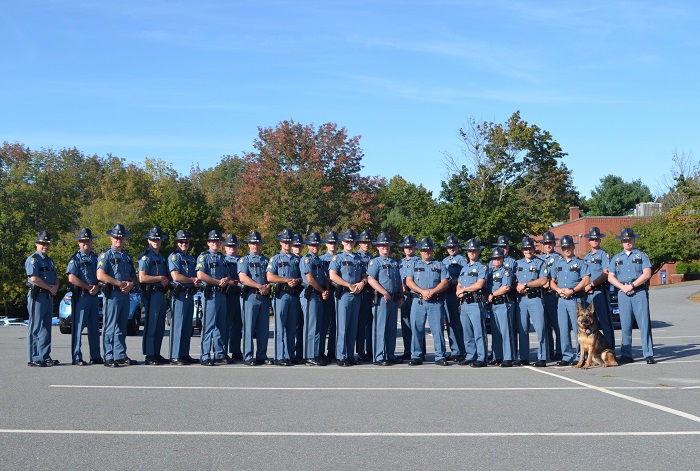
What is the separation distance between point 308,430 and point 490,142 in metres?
37.3

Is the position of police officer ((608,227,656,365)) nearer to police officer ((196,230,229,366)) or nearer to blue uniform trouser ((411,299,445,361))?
blue uniform trouser ((411,299,445,361))

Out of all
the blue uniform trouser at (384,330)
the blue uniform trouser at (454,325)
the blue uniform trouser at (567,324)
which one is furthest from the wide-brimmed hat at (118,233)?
the blue uniform trouser at (567,324)

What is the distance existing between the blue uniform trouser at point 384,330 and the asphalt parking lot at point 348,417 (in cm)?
72

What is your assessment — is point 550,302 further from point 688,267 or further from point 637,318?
point 688,267

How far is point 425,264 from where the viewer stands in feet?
43.7

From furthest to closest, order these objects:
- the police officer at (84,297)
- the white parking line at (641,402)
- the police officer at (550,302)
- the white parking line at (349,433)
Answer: the police officer at (550,302) < the police officer at (84,297) < the white parking line at (641,402) < the white parking line at (349,433)

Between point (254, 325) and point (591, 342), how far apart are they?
215 inches

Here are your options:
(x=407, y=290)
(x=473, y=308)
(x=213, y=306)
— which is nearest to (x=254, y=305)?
(x=213, y=306)

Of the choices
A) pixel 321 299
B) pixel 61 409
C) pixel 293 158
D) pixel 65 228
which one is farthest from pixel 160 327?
pixel 65 228

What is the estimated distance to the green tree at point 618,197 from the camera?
100188mm

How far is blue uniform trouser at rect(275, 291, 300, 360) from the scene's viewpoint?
13.0 metres

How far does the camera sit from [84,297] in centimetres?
1273

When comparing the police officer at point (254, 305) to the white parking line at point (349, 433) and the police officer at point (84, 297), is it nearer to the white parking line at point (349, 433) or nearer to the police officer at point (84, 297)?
the police officer at point (84, 297)

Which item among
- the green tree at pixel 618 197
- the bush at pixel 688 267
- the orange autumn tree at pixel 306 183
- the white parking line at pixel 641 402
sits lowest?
the white parking line at pixel 641 402
